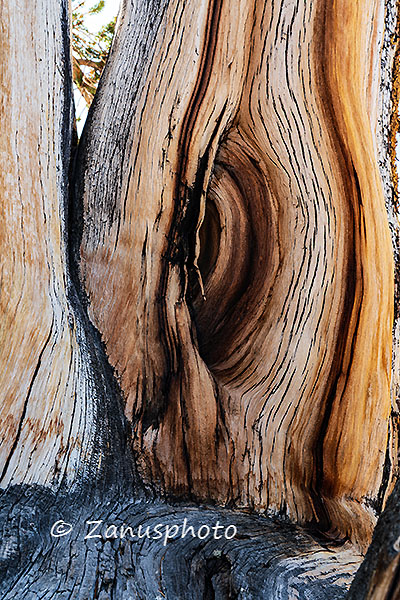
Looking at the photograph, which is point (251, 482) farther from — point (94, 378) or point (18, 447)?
point (18, 447)

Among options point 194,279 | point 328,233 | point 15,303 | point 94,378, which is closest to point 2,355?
point 15,303

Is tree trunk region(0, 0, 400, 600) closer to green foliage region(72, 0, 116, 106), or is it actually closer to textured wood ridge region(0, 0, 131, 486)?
textured wood ridge region(0, 0, 131, 486)

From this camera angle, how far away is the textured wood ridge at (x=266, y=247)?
1265mm

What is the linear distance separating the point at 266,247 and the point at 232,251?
0.32ft

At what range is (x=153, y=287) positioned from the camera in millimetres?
1307

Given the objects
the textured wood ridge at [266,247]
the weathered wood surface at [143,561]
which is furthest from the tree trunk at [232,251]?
the weathered wood surface at [143,561]

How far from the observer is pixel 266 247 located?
1.39 meters

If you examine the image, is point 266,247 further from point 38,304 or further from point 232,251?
point 38,304

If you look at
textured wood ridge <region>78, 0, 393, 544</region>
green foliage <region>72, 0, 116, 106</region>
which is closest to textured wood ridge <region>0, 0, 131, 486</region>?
textured wood ridge <region>78, 0, 393, 544</region>

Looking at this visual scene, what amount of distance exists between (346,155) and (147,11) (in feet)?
2.02

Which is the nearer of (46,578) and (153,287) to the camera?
(46,578)

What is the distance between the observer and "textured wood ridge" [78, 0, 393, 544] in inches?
49.8

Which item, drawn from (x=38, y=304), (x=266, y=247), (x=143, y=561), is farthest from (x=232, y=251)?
(x=143, y=561)

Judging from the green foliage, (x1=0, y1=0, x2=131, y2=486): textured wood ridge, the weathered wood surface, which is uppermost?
the green foliage
